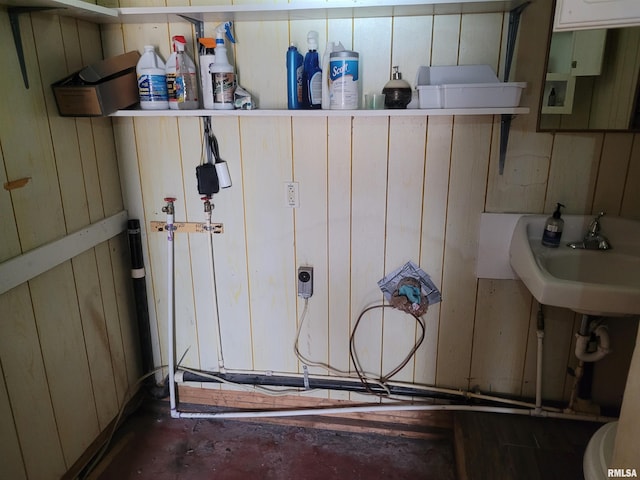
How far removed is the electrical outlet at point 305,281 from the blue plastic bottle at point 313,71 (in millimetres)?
639

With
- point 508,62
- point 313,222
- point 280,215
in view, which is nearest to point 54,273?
point 280,215

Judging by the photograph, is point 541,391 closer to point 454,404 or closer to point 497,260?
point 454,404

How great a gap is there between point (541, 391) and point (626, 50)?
125cm

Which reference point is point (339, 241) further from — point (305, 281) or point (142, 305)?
point (142, 305)

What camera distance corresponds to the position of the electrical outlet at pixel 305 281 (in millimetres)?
1849

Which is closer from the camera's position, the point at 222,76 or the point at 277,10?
the point at 277,10

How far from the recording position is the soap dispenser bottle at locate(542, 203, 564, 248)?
1.59 metres

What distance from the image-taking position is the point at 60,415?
63.1 inches

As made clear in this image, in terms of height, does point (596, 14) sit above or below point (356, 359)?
above

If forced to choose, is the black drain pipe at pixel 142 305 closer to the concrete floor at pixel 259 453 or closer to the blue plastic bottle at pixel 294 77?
the concrete floor at pixel 259 453

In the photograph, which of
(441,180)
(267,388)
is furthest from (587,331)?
(267,388)

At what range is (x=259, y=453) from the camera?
1.88m

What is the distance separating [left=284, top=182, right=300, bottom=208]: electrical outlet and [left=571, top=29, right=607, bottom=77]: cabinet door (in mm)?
1008

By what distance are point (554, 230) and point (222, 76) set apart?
1233 millimetres
